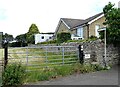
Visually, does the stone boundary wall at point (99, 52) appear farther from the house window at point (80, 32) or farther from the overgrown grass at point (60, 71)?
the house window at point (80, 32)

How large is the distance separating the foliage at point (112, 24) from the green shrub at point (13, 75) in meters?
7.94

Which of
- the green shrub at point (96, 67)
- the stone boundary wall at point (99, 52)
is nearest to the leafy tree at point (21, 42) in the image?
the stone boundary wall at point (99, 52)

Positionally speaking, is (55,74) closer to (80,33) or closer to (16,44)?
(80,33)

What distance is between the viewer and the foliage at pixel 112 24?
1673 centimetres

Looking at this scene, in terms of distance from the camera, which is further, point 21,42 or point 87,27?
point 21,42

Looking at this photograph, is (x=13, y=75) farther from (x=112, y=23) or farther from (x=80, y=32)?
(x=80, y=32)

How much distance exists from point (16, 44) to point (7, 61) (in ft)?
161

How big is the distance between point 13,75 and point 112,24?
8.83m

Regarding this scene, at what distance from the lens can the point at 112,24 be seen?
666 inches

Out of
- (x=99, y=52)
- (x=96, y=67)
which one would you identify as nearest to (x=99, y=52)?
(x=99, y=52)

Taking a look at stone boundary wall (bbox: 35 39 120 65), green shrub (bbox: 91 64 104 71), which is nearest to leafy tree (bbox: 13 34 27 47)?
stone boundary wall (bbox: 35 39 120 65)

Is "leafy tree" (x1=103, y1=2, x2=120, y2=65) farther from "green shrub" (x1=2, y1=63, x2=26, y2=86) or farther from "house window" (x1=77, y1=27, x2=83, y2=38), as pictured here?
"house window" (x1=77, y1=27, x2=83, y2=38)

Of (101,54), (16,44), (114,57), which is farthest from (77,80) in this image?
(16,44)

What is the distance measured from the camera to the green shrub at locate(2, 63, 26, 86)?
412 inches
